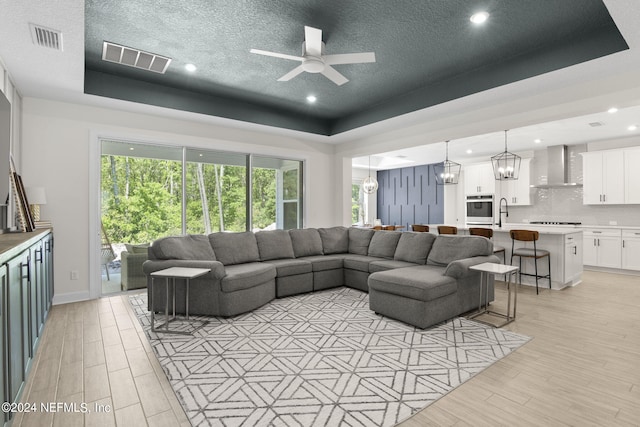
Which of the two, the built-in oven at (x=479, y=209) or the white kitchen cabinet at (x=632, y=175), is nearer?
the white kitchen cabinet at (x=632, y=175)

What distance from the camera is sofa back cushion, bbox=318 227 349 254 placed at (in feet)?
18.4

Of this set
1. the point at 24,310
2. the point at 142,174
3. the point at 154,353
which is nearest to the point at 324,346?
the point at 154,353

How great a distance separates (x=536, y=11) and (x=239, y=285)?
12.8 feet

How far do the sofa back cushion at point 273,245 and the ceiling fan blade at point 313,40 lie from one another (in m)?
2.80

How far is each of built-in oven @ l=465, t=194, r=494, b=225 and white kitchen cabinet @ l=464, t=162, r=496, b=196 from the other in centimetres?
16

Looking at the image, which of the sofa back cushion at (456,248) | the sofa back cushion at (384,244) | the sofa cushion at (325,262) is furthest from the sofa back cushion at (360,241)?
the sofa back cushion at (456,248)

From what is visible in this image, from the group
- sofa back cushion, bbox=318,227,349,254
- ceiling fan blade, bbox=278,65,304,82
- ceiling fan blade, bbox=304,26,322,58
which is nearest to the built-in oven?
sofa back cushion, bbox=318,227,349,254

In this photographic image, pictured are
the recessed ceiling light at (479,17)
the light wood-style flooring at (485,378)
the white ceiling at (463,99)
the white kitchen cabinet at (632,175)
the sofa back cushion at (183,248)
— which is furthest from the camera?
the white kitchen cabinet at (632,175)

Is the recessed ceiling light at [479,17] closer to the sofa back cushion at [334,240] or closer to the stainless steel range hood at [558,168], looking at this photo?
the sofa back cushion at [334,240]

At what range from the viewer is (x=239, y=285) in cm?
373

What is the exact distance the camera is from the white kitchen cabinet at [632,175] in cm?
643

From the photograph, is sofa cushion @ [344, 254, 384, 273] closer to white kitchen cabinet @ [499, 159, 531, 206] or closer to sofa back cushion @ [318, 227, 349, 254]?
sofa back cushion @ [318, 227, 349, 254]

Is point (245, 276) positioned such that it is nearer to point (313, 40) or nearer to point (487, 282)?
point (313, 40)

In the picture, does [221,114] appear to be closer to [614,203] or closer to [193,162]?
[193,162]
